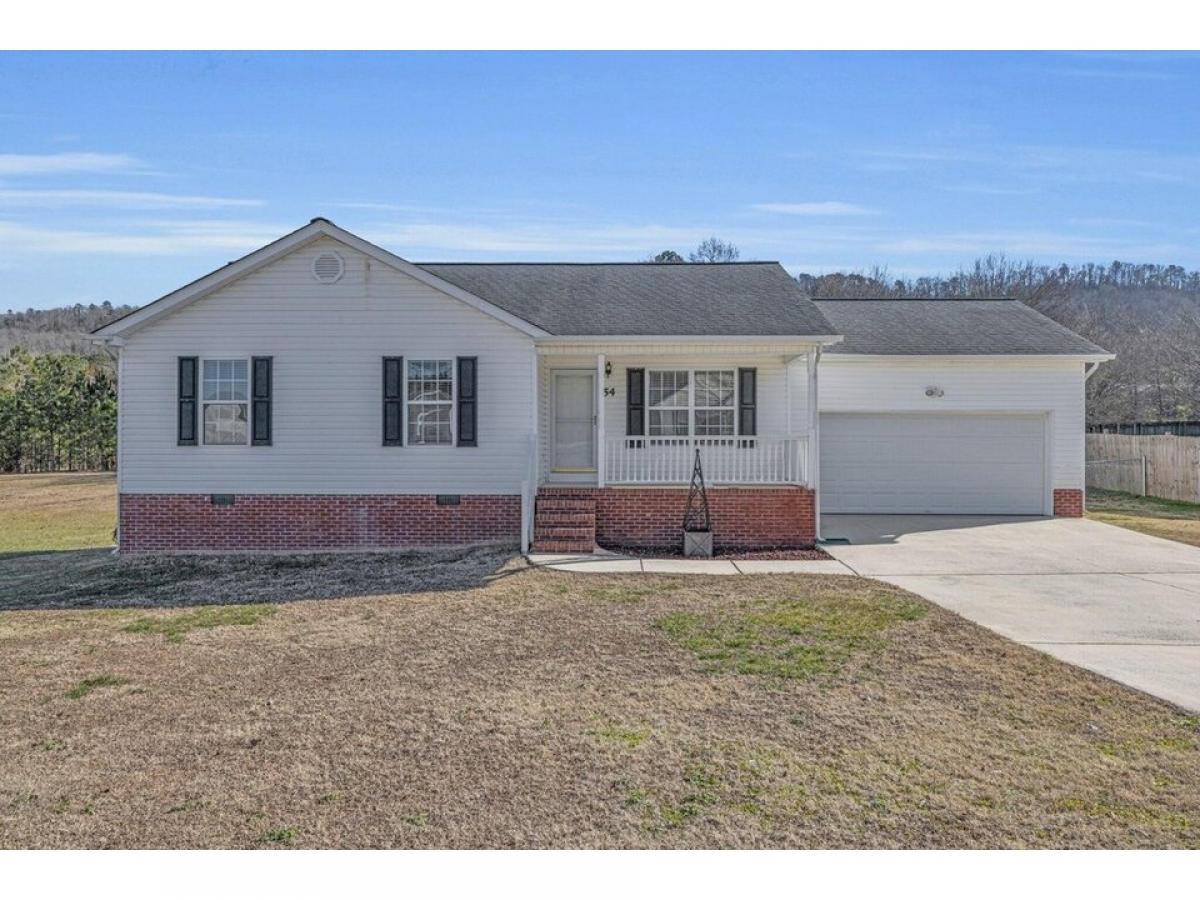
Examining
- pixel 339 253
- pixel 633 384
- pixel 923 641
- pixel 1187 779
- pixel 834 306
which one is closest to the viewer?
pixel 1187 779

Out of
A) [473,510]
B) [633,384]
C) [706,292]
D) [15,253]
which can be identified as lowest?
[473,510]

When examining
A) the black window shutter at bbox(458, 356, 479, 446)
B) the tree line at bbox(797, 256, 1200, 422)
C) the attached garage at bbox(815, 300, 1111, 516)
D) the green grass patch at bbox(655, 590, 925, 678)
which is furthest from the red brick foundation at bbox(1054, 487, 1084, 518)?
the tree line at bbox(797, 256, 1200, 422)

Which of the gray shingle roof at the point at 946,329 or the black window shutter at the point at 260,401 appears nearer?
the black window shutter at the point at 260,401

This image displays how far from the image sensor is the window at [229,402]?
1284 cm

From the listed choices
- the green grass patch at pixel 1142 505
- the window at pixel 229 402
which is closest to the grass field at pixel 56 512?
the window at pixel 229 402

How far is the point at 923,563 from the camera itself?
1123cm

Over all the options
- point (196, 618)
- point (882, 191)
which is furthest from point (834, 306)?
point (196, 618)

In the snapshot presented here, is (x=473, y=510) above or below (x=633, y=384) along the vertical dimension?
below

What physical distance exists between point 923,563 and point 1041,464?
24.1 ft

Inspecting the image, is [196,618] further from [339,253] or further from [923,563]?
[923,563]

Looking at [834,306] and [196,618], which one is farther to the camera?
[834,306]

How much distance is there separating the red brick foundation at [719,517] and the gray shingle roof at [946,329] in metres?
5.21

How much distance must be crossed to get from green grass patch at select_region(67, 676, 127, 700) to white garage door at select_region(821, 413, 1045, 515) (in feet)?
44.9

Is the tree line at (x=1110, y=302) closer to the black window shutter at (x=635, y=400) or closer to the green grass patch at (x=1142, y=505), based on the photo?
the green grass patch at (x=1142, y=505)
